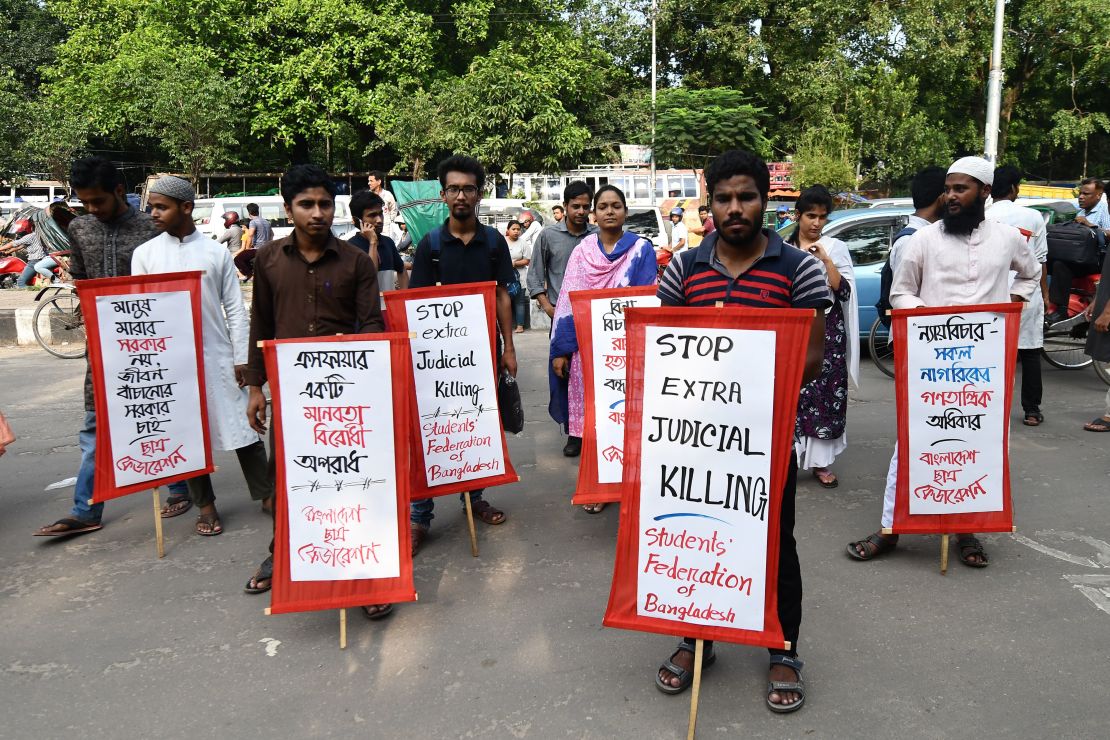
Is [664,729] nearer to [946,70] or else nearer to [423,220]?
[423,220]

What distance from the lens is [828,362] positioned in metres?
5.24

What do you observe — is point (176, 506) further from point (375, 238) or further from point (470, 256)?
point (375, 238)

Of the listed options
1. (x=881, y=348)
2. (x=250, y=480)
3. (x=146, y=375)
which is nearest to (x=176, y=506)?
(x=250, y=480)

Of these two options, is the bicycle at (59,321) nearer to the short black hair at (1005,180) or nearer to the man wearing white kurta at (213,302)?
the man wearing white kurta at (213,302)

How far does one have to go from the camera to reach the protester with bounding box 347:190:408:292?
21.7 feet

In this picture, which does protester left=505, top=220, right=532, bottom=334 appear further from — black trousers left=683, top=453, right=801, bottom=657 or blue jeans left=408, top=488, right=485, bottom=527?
black trousers left=683, top=453, right=801, bottom=657

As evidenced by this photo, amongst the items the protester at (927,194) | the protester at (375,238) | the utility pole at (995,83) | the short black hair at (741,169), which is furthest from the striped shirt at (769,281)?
the utility pole at (995,83)

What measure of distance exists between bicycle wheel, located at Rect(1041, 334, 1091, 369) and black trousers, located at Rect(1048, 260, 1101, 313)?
30cm

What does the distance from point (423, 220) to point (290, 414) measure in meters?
12.7

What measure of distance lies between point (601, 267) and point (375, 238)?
2.30 meters

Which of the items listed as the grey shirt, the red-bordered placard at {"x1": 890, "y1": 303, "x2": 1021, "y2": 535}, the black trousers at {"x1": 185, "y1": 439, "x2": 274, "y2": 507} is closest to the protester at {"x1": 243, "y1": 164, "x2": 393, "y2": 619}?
the black trousers at {"x1": 185, "y1": 439, "x2": 274, "y2": 507}

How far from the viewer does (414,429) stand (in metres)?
4.39

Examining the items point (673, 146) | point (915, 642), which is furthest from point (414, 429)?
point (673, 146)

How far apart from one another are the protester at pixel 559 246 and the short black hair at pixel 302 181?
2.09 meters
